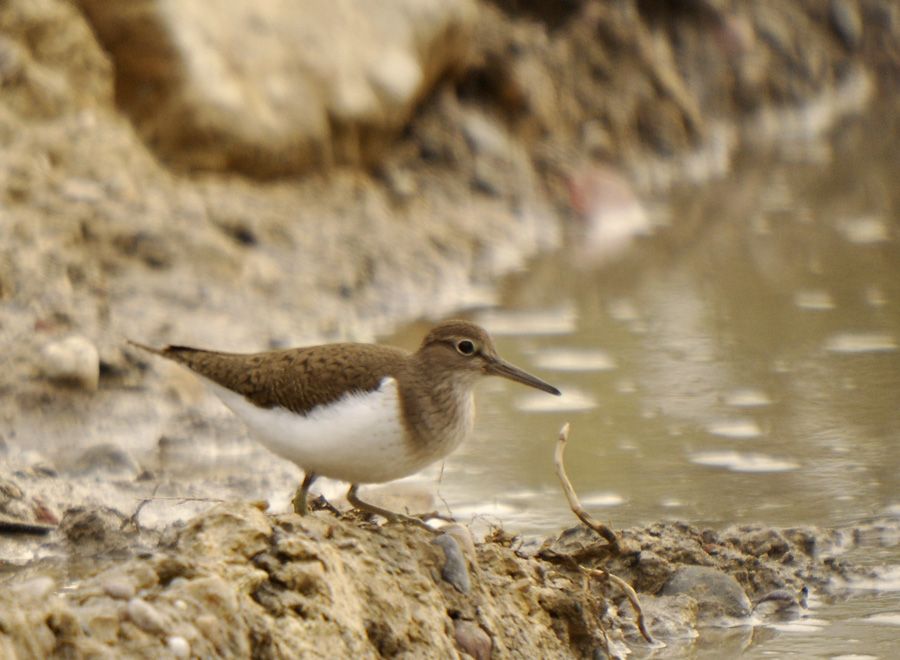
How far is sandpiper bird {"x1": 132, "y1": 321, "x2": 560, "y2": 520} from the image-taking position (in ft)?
14.6

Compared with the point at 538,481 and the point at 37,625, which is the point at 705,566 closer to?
the point at 538,481

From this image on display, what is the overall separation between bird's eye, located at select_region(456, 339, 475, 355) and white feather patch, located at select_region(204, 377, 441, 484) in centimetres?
41

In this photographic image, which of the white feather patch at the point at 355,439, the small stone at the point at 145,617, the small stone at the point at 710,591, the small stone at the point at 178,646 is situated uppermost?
the white feather patch at the point at 355,439

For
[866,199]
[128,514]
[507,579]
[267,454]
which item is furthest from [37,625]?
[866,199]

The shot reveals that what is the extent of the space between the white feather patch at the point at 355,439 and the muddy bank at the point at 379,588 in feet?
0.60

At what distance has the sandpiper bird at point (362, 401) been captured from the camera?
4465 millimetres

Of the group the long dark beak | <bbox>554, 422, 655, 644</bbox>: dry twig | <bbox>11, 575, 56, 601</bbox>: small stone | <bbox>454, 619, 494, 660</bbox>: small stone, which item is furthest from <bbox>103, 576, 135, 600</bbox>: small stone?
the long dark beak

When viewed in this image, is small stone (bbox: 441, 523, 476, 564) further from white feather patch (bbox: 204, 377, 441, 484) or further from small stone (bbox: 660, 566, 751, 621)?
small stone (bbox: 660, 566, 751, 621)

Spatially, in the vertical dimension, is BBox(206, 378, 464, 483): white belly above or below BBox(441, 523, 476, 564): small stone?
above

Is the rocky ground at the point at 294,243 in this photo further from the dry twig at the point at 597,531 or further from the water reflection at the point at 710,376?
the water reflection at the point at 710,376

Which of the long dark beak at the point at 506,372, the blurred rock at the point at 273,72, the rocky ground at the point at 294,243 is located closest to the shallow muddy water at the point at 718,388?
the rocky ground at the point at 294,243

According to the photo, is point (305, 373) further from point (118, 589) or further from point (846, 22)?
point (846, 22)

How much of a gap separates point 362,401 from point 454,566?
59 cm

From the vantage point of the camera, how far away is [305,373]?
470cm
